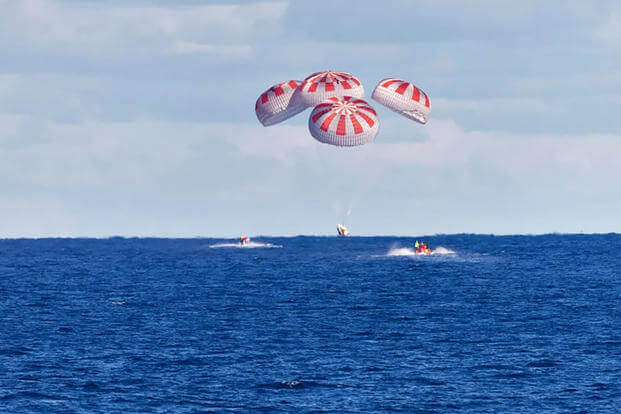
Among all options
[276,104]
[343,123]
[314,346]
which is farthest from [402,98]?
[314,346]

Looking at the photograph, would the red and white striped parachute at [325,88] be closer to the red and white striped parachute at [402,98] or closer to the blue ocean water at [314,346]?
the red and white striped parachute at [402,98]

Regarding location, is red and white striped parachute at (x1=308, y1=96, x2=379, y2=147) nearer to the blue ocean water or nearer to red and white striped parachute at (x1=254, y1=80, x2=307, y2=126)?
red and white striped parachute at (x1=254, y1=80, x2=307, y2=126)

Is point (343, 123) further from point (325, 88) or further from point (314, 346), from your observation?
point (314, 346)

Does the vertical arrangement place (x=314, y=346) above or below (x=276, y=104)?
below

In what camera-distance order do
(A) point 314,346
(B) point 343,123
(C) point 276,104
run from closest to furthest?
(A) point 314,346
(B) point 343,123
(C) point 276,104

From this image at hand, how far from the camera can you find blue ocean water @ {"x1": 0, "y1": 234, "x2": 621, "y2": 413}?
4934 cm

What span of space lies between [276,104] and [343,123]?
700 centimetres

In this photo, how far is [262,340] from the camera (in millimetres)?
68562

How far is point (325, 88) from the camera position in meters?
79.4

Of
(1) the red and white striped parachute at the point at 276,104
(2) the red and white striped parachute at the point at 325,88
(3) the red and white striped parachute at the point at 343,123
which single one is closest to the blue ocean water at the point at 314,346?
(3) the red and white striped parachute at the point at 343,123

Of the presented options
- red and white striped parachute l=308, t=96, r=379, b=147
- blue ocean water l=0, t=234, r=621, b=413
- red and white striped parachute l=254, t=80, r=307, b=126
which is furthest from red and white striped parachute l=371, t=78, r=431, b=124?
blue ocean water l=0, t=234, r=621, b=413

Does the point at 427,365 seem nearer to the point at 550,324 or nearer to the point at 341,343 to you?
the point at 341,343

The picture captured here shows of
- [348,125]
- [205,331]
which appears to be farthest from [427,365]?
[348,125]

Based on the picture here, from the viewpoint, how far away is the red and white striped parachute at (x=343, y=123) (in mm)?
79250
